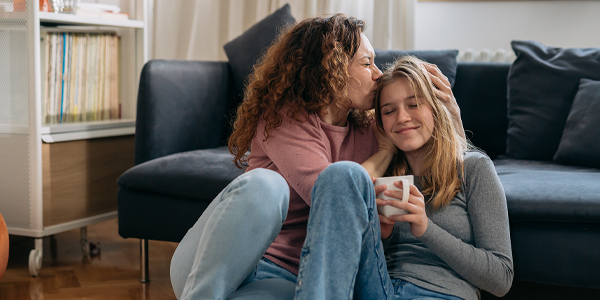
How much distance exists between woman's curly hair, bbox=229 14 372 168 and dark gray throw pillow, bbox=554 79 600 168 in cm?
88

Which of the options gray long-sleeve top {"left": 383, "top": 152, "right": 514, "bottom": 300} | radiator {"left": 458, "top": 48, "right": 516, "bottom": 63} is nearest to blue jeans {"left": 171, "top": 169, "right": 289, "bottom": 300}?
gray long-sleeve top {"left": 383, "top": 152, "right": 514, "bottom": 300}

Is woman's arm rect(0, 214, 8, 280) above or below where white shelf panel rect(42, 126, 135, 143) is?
below

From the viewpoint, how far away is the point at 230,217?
85cm

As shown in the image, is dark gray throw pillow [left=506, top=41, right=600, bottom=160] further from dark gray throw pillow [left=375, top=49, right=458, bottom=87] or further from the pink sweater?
the pink sweater

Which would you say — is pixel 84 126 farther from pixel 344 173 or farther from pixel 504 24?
pixel 504 24

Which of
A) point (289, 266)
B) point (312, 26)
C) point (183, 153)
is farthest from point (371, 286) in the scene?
point (183, 153)

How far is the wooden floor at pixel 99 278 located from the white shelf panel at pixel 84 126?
18.4 inches

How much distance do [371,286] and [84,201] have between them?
137cm

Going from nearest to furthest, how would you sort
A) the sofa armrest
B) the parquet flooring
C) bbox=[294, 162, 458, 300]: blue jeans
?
bbox=[294, 162, 458, 300]: blue jeans → the parquet flooring → the sofa armrest

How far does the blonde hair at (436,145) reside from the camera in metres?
1.07

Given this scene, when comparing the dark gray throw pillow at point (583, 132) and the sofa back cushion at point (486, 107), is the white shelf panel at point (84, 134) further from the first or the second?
the dark gray throw pillow at point (583, 132)

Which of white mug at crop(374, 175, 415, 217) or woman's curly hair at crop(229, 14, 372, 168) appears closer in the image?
white mug at crop(374, 175, 415, 217)

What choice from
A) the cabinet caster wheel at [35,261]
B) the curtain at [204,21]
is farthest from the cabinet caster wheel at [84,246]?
the curtain at [204,21]

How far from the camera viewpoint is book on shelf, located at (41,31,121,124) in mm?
1906
